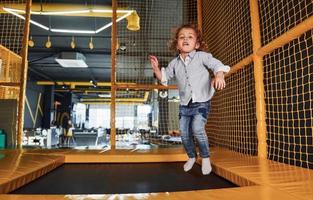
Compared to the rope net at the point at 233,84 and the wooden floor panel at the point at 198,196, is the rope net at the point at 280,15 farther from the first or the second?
the wooden floor panel at the point at 198,196

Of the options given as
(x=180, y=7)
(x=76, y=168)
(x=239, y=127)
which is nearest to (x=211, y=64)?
(x=239, y=127)

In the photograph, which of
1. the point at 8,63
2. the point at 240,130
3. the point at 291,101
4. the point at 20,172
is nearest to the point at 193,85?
the point at 291,101

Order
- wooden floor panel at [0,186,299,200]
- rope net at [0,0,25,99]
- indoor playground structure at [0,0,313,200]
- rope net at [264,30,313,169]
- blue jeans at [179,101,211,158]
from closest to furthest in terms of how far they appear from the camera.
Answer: wooden floor panel at [0,186,299,200], indoor playground structure at [0,0,313,200], rope net at [264,30,313,169], blue jeans at [179,101,211,158], rope net at [0,0,25,99]

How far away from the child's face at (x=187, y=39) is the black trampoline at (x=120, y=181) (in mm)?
948

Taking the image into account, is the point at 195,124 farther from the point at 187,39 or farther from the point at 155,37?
the point at 155,37

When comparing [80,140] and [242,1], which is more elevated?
[242,1]

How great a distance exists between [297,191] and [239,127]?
1606 mm

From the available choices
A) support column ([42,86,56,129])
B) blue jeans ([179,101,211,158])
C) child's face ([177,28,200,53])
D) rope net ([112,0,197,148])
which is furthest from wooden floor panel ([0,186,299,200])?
support column ([42,86,56,129])

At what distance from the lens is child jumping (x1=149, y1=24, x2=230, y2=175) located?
1.92 metres

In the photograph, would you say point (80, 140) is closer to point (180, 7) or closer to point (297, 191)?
point (180, 7)

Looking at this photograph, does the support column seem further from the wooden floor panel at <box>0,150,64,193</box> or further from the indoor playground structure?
the wooden floor panel at <box>0,150,64,193</box>

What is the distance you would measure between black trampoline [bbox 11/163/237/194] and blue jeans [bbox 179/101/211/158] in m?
0.20

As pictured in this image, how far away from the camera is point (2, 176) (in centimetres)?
150

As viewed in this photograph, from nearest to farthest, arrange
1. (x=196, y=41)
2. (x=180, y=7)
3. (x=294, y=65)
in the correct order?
1. (x=294, y=65)
2. (x=196, y=41)
3. (x=180, y=7)
